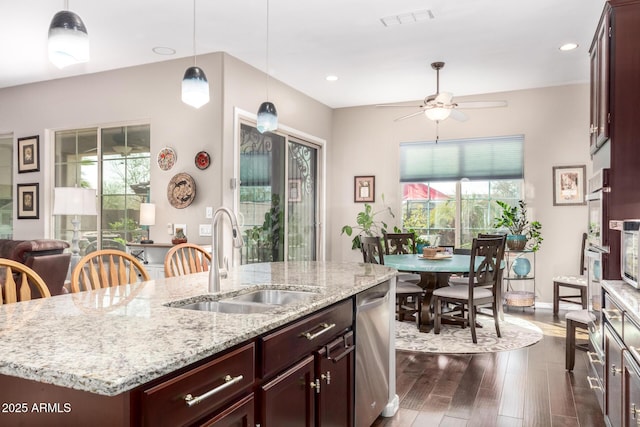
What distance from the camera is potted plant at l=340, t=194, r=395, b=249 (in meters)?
6.60

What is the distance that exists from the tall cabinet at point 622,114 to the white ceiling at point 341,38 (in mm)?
1141

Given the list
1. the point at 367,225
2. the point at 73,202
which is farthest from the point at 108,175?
the point at 367,225

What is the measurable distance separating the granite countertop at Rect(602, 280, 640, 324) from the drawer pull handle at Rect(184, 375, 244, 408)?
4.54 ft

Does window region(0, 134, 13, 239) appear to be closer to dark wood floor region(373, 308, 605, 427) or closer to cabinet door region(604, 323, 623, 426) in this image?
dark wood floor region(373, 308, 605, 427)

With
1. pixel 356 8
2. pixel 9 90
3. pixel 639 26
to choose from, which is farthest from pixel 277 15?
pixel 9 90

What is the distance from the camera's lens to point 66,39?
5.95ft

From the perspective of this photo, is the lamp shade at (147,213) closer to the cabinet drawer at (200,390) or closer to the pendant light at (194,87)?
the pendant light at (194,87)

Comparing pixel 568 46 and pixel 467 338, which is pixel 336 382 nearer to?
pixel 467 338

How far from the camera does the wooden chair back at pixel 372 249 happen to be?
438cm

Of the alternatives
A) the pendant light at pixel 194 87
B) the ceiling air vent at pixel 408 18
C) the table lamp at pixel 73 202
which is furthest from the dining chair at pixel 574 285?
the table lamp at pixel 73 202

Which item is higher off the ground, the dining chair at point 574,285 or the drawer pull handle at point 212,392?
the drawer pull handle at point 212,392

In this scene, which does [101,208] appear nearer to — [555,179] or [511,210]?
[511,210]

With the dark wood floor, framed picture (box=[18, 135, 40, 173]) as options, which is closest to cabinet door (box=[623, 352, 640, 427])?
the dark wood floor

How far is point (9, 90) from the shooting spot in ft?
19.4
